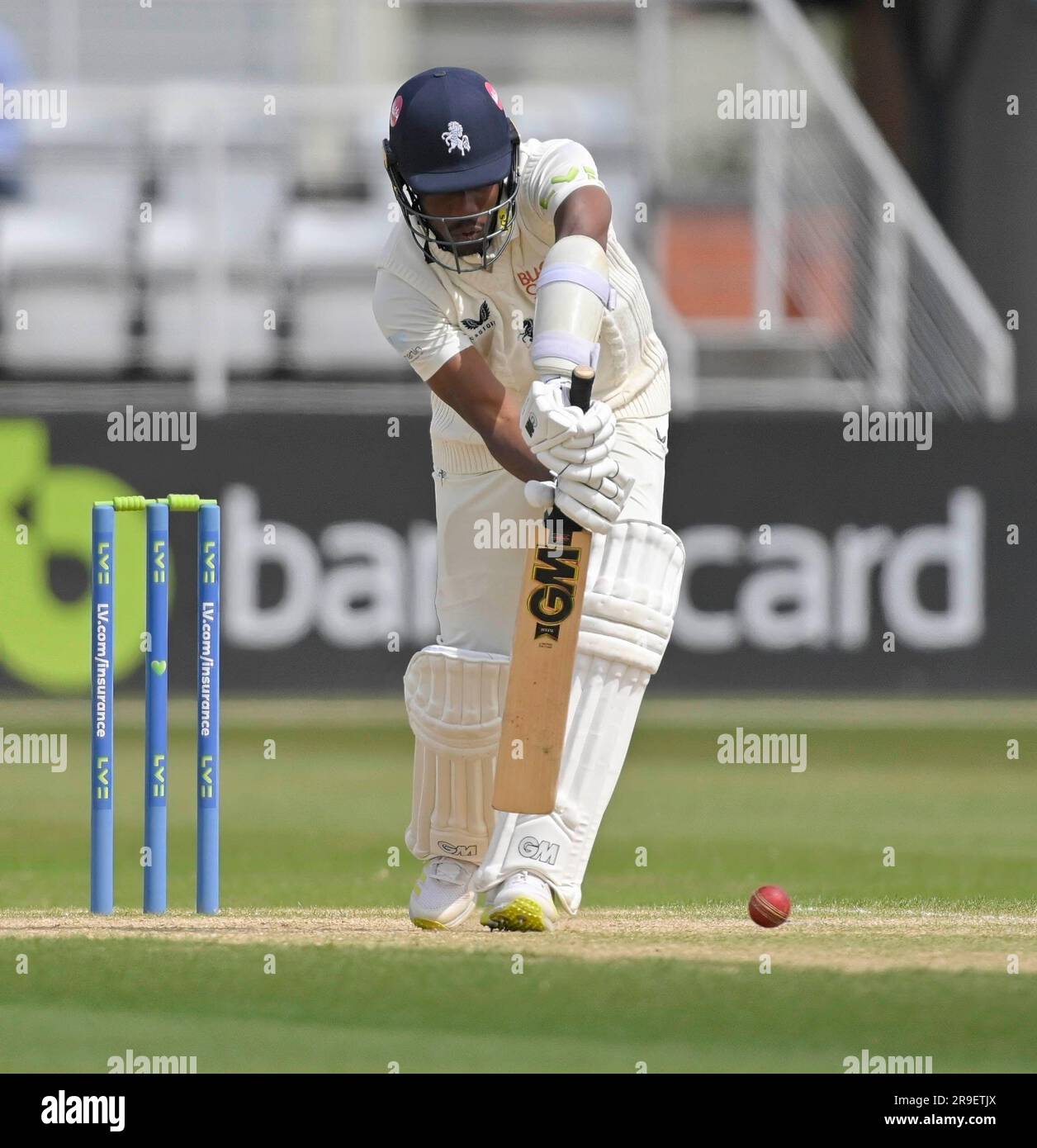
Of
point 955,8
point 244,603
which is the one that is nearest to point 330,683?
point 244,603

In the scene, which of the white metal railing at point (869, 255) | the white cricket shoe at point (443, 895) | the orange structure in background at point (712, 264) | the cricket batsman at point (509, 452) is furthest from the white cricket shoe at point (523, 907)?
the orange structure in background at point (712, 264)

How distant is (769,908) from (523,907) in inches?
27.4

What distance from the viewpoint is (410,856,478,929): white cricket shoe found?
15.9 feet

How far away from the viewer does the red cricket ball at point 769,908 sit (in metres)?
4.86

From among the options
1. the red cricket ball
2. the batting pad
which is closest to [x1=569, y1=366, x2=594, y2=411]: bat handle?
the batting pad

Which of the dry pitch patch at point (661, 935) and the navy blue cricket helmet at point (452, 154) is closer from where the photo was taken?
the dry pitch patch at point (661, 935)

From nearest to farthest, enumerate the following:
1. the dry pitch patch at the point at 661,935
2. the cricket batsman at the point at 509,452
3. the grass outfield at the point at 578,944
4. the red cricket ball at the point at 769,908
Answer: the grass outfield at the point at 578,944 → the dry pitch patch at the point at 661,935 → the cricket batsman at the point at 509,452 → the red cricket ball at the point at 769,908

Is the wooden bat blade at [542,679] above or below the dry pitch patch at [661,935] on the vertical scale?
above

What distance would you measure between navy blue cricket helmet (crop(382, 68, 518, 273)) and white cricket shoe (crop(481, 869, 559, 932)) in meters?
1.27

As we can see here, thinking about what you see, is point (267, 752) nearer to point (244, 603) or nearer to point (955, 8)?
point (244, 603)

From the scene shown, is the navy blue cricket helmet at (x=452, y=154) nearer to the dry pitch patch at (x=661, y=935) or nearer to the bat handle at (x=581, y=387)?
the bat handle at (x=581, y=387)

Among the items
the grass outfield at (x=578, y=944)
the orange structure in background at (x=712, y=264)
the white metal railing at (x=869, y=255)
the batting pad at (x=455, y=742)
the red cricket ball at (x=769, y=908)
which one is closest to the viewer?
the grass outfield at (x=578, y=944)

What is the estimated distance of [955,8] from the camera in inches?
710

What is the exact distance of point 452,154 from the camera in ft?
14.5
